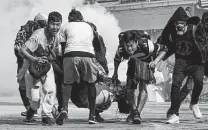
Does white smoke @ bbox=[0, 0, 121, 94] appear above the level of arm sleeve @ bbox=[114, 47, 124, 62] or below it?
below

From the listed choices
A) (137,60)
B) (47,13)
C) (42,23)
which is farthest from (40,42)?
(47,13)

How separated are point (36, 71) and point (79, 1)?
20.2 meters

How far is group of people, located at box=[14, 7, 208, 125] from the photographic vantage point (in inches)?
334

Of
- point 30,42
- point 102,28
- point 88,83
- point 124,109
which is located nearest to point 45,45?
point 30,42

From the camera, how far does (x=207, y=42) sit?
896 centimetres

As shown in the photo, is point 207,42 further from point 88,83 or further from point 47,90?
point 47,90

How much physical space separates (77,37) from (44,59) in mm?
520

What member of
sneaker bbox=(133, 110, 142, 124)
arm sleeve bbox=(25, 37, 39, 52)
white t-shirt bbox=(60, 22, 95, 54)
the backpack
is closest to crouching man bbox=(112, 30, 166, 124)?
sneaker bbox=(133, 110, 142, 124)

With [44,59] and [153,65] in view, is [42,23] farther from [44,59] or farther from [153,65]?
[153,65]

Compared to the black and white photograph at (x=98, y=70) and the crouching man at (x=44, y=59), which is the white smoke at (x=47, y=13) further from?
the crouching man at (x=44, y=59)

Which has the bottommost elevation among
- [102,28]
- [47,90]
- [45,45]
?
[102,28]

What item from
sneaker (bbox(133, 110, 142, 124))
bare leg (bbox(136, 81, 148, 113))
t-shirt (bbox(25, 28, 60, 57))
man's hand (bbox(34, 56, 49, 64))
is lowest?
sneaker (bbox(133, 110, 142, 124))

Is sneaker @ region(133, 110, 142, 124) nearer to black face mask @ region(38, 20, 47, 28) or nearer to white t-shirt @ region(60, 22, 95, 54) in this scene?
white t-shirt @ region(60, 22, 95, 54)

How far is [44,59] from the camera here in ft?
27.7
